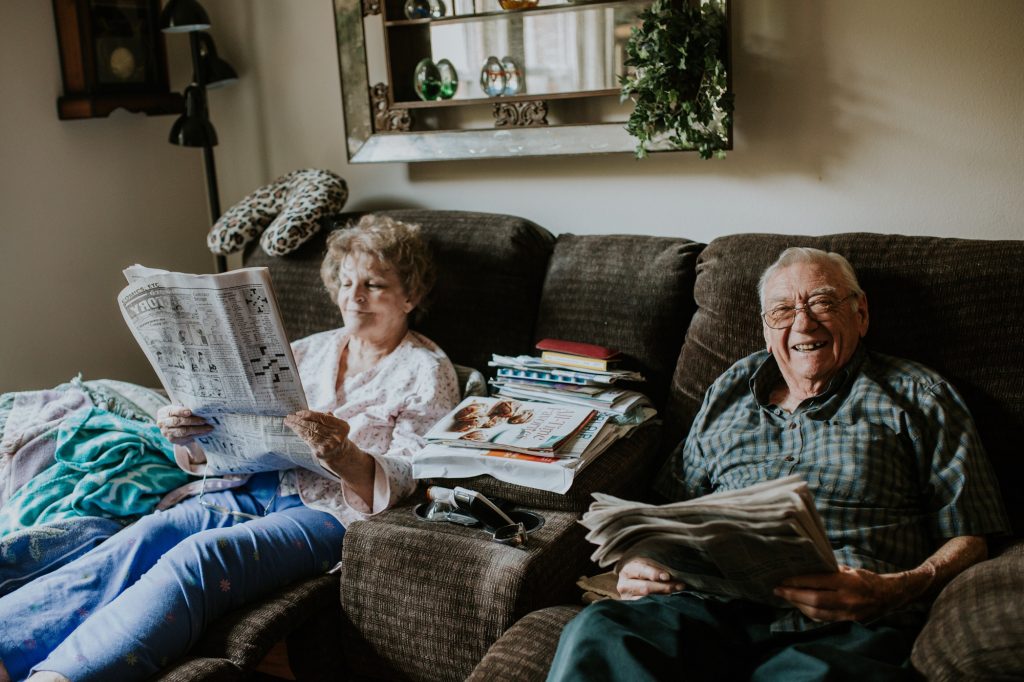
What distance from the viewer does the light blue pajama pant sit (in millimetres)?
1646

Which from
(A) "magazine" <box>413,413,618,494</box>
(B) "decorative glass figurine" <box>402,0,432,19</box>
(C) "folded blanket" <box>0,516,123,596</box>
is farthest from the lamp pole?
(A) "magazine" <box>413,413,618,494</box>

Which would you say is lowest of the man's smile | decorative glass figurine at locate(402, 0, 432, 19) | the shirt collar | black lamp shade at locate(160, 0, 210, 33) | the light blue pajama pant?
the light blue pajama pant

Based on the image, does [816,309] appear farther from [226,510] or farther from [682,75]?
[226,510]

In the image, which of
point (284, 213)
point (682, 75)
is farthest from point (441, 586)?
point (284, 213)

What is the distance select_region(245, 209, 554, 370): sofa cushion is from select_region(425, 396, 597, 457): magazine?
1.03 feet

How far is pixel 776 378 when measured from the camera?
74.6 inches

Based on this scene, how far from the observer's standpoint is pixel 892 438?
5.47 ft

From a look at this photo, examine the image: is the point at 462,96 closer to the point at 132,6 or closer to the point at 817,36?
the point at 817,36

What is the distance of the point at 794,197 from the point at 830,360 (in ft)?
2.21

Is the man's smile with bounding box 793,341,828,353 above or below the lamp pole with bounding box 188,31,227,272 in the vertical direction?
below

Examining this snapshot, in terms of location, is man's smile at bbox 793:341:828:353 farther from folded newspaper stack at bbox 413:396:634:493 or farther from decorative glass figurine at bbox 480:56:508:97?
decorative glass figurine at bbox 480:56:508:97

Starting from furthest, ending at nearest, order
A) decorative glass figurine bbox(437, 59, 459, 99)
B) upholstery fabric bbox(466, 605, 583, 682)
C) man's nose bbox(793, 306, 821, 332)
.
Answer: decorative glass figurine bbox(437, 59, 459, 99) < man's nose bbox(793, 306, 821, 332) < upholstery fabric bbox(466, 605, 583, 682)

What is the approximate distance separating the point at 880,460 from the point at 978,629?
0.42m

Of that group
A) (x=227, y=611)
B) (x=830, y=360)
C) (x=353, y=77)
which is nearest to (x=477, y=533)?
(x=227, y=611)
